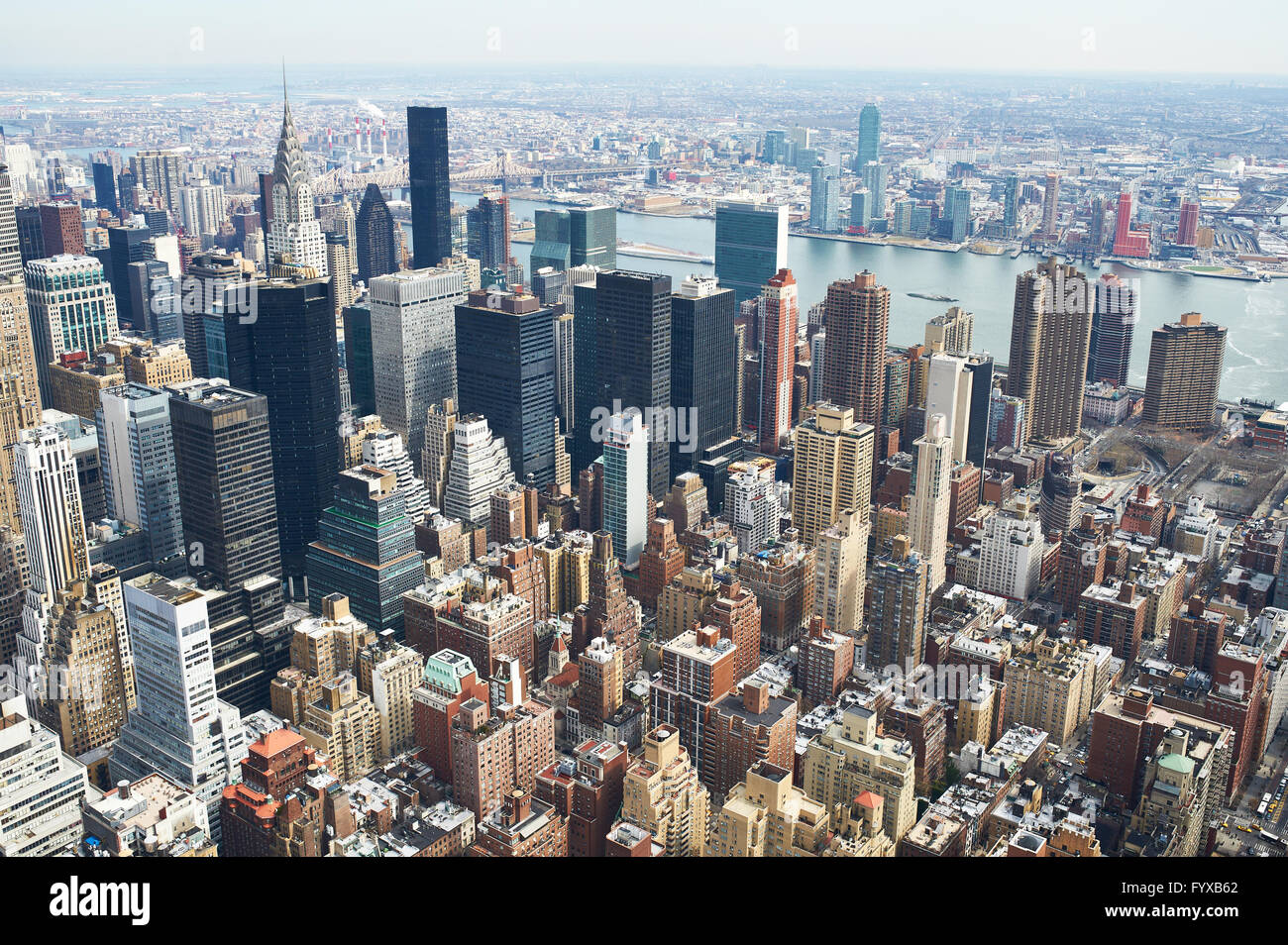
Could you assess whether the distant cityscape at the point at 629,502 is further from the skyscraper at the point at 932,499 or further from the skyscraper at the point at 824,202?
the skyscraper at the point at 824,202

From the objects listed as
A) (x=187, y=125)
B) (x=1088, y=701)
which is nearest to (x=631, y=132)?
(x=187, y=125)

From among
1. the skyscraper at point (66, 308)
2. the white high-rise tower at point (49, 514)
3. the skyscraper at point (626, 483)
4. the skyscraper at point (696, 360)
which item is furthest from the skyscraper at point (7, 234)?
the skyscraper at point (696, 360)

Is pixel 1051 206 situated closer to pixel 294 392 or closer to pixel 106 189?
pixel 294 392

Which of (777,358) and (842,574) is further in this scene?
(777,358)

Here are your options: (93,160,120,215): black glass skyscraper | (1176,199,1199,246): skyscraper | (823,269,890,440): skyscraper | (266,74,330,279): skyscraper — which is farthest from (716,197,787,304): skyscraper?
(93,160,120,215): black glass skyscraper

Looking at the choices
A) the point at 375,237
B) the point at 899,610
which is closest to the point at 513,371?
the point at 899,610

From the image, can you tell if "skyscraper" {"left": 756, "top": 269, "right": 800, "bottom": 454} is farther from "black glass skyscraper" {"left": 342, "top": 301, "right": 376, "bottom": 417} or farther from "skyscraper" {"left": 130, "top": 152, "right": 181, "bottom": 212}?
"skyscraper" {"left": 130, "top": 152, "right": 181, "bottom": 212}
